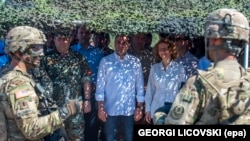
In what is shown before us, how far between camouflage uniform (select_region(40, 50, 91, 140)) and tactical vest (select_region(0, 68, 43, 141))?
1887 mm

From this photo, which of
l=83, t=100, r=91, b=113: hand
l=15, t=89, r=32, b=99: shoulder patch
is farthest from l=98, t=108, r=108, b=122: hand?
l=15, t=89, r=32, b=99: shoulder patch

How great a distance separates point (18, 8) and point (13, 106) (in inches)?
91.3

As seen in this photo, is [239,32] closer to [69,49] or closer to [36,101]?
[36,101]

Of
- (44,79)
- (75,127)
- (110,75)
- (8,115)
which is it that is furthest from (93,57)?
(8,115)

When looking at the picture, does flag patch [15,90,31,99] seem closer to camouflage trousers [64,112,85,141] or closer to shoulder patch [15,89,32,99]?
shoulder patch [15,89,32,99]

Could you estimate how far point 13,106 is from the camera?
575cm

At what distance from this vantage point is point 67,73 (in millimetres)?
7863

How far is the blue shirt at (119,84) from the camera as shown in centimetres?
796

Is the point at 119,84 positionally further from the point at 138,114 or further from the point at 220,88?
the point at 220,88

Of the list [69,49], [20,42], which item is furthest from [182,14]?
[20,42]

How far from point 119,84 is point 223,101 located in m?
3.12

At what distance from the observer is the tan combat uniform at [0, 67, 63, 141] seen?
18.8 ft

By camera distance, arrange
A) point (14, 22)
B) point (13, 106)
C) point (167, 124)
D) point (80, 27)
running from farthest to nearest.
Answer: point (80, 27)
point (14, 22)
point (13, 106)
point (167, 124)

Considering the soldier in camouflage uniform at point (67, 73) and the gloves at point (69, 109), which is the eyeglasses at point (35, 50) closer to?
the gloves at point (69, 109)
